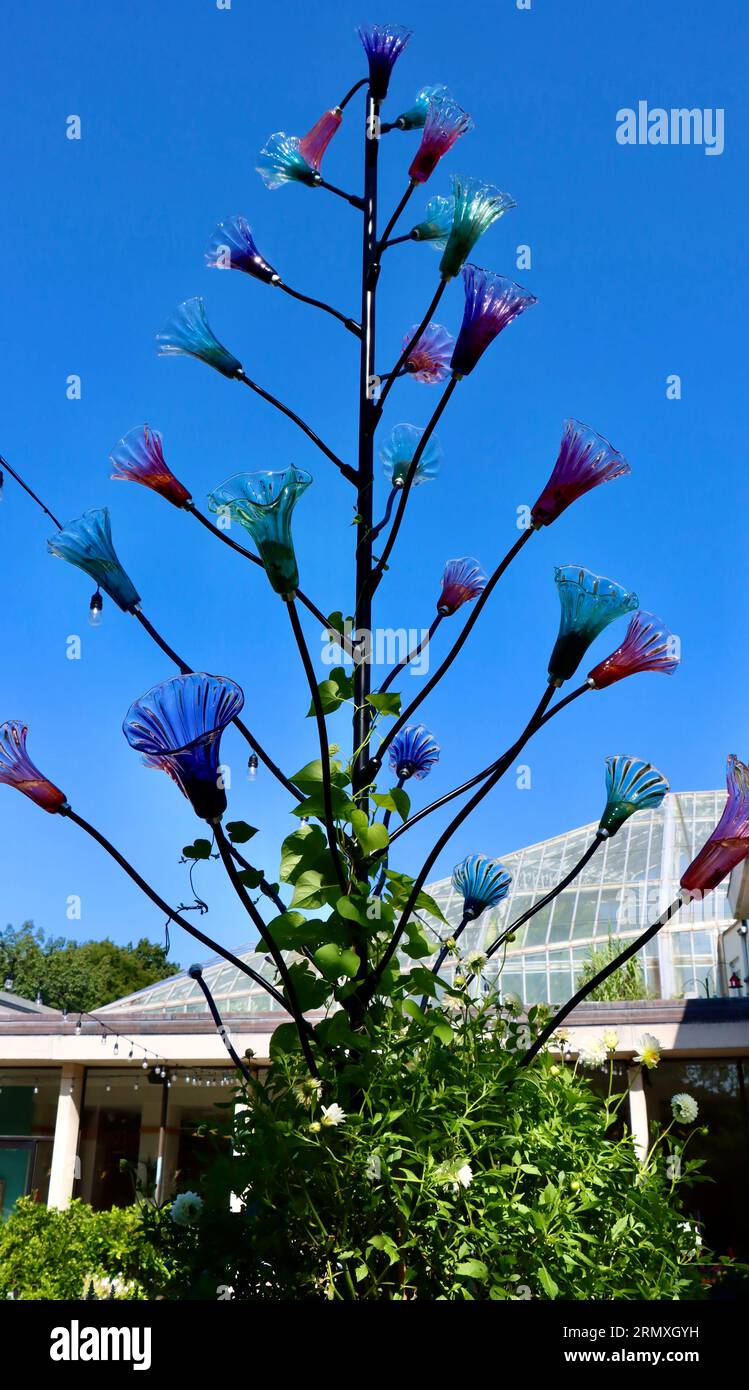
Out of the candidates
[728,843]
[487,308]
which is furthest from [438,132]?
[728,843]

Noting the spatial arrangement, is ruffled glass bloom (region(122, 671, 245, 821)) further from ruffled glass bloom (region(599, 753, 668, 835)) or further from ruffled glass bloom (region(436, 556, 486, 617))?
ruffled glass bloom (region(436, 556, 486, 617))

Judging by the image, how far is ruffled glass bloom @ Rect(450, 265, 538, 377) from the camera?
1647 mm

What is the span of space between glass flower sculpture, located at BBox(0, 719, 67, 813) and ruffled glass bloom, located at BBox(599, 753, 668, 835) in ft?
2.75

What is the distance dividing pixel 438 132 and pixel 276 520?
3.40 feet

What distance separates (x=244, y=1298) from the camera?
137 cm

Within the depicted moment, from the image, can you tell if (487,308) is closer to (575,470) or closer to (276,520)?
(575,470)

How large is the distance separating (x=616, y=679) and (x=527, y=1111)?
0.64 meters

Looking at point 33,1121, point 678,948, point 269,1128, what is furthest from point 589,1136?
point 678,948

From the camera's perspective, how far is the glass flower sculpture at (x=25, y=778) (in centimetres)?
157

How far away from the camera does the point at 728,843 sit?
5.14 feet

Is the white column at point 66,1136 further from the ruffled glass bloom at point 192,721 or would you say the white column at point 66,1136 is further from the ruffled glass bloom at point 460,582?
the ruffled glass bloom at point 192,721

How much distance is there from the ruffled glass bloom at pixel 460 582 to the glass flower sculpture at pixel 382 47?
0.92m

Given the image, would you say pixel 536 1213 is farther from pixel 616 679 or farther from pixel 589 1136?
pixel 616 679

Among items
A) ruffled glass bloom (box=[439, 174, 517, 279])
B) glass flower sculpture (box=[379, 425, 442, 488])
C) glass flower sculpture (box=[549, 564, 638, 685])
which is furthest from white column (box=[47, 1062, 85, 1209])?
ruffled glass bloom (box=[439, 174, 517, 279])
